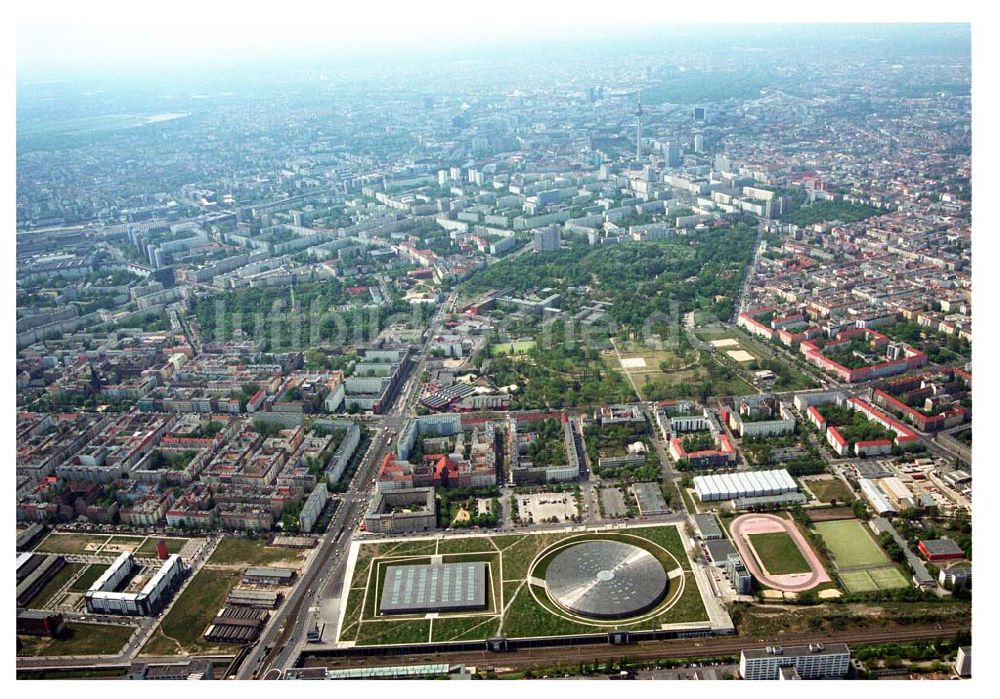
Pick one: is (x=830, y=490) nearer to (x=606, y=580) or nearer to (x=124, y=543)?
(x=606, y=580)

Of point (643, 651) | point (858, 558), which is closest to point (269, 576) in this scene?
point (643, 651)

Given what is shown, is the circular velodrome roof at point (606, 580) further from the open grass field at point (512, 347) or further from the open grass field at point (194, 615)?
the open grass field at point (512, 347)

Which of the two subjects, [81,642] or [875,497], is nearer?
[81,642]

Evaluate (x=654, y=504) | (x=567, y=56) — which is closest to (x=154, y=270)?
(x=654, y=504)

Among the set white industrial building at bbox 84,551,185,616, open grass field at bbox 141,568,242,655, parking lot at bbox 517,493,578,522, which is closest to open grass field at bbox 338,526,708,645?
parking lot at bbox 517,493,578,522

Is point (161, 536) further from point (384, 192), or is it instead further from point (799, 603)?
point (384, 192)

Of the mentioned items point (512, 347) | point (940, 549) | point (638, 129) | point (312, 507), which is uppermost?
point (638, 129)
